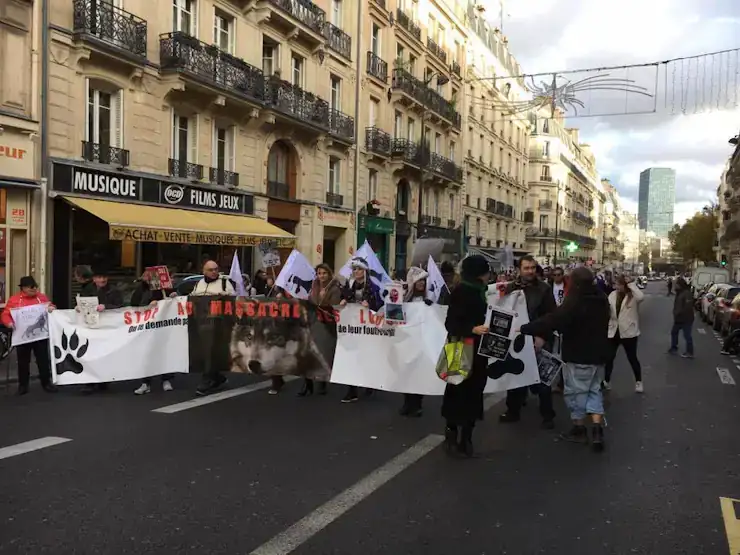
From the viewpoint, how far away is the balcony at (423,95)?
1303 inches

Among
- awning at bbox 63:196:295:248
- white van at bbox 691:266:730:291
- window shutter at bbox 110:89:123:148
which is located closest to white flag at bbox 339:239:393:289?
awning at bbox 63:196:295:248

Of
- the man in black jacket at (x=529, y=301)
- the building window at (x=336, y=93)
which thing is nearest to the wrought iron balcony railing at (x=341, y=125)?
the building window at (x=336, y=93)

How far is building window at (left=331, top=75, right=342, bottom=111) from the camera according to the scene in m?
28.2

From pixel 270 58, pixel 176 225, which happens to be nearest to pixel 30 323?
pixel 176 225

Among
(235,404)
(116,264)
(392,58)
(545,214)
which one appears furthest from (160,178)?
(545,214)

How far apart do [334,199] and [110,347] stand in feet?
65.4

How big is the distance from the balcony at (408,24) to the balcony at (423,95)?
2272 millimetres

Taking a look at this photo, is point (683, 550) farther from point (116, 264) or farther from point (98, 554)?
point (116, 264)

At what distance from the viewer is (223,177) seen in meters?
21.3

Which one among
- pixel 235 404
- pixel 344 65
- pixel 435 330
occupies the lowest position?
pixel 235 404

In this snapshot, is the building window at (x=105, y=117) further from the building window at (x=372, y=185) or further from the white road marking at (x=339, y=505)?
the building window at (x=372, y=185)

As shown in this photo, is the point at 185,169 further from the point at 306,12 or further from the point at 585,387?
the point at 585,387

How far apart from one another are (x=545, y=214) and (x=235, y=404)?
233 ft

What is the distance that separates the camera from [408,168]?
113 ft
